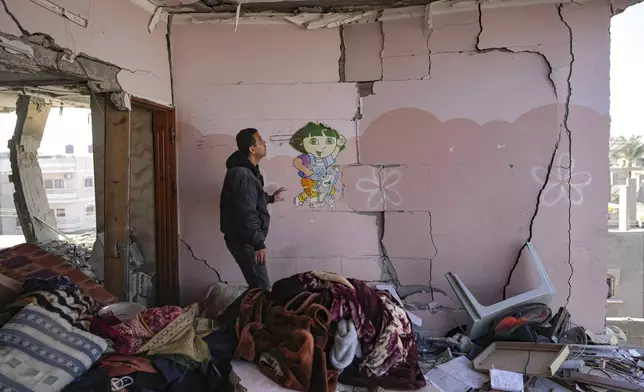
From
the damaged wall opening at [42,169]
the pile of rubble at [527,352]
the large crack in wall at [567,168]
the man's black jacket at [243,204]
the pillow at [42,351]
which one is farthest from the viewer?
the damaged wall opening at [42,169]

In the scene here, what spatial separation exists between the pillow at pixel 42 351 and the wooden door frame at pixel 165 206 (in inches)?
63.8

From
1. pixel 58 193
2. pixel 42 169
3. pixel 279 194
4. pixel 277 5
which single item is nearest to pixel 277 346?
pixel 279 194

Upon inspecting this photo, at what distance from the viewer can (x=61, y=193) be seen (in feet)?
16.3

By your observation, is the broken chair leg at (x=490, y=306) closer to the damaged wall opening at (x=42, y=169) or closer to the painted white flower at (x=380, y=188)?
the painted white flower at (x=380, y=188)

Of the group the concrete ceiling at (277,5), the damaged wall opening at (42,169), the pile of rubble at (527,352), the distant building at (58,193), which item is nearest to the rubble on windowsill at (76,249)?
the damaged wall opening at (42,169)

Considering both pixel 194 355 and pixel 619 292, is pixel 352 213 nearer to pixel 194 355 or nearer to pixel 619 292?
pixel 194 355

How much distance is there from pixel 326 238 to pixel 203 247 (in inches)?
44.9

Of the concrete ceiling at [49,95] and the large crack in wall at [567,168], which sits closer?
the large crack in wall at [567,168]

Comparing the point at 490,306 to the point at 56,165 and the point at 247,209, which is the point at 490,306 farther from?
the point at 56,165

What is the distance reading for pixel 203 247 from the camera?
3.70m

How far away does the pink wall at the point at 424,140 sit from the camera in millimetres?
3303

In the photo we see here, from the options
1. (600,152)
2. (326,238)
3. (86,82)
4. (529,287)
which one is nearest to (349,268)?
(326,238)

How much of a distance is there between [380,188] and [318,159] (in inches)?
23.7

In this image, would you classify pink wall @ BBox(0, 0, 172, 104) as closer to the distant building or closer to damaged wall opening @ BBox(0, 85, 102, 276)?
damaged wall opening @ BBox(0, 85, 102, 276)
